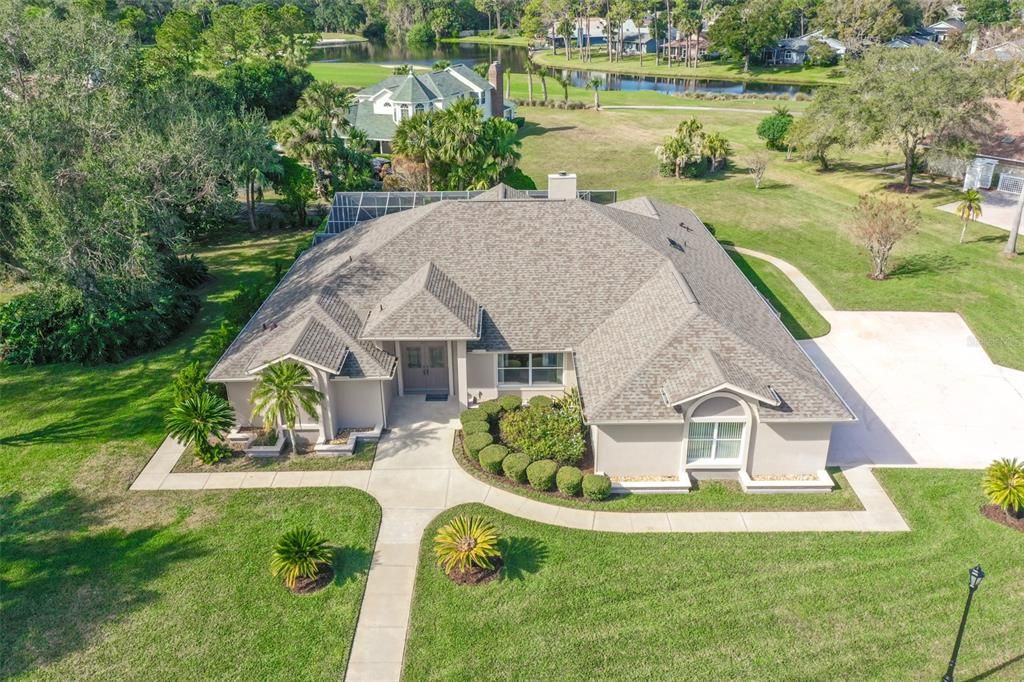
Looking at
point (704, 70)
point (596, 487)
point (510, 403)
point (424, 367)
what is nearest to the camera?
point (596, 487)

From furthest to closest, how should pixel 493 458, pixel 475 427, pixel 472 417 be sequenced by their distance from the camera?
pixel 472 417
pixel 475 427
pixel 493 458

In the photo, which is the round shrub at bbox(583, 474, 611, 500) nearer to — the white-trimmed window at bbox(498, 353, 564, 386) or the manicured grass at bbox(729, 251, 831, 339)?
the white-trimmed window at bbox(498, 353, 564, 386)

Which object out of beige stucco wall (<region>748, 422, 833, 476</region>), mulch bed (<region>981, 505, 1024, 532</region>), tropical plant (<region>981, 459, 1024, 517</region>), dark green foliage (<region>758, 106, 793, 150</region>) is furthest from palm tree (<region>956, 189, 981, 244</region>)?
beige stucco wall (<region>748, 422, 833, 476</region>)

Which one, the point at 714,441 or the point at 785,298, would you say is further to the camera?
the point at 785,298

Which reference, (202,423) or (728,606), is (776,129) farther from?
(202,423)

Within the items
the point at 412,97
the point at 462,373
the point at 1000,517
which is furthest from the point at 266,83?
the point at 1000,517

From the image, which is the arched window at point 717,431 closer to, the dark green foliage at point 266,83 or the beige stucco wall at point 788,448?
the beige stucco wall at point 788,448

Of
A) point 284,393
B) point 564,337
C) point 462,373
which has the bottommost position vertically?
point 462,373
